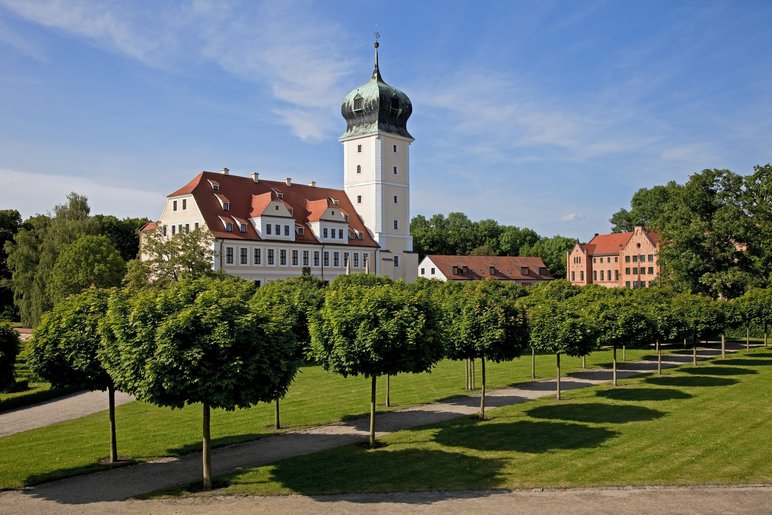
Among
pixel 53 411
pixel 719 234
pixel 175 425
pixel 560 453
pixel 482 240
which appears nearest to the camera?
pixel 560 453

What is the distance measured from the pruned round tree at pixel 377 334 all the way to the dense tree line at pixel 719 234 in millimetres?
49559

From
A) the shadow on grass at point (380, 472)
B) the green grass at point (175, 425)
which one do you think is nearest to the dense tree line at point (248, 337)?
the shadow on grass at point (380, 472)

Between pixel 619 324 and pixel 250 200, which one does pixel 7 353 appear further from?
pixel 250 200

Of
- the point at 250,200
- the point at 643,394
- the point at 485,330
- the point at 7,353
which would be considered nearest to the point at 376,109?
the point at 250,200

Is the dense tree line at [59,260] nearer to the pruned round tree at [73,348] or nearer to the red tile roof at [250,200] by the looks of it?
the red tile roof at [250,200]

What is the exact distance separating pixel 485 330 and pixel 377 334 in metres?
6.37

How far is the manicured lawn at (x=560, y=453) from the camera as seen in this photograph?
1702cm

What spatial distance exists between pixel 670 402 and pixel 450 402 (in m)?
9.69

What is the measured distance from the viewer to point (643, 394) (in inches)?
1196

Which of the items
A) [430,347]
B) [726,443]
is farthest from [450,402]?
[726,443]

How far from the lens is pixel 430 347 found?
21.0 meters

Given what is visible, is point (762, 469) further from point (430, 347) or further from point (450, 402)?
point (450, 402)

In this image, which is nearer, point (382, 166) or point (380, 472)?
point (380, 472)

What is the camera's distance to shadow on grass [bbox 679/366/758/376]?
123 ft
